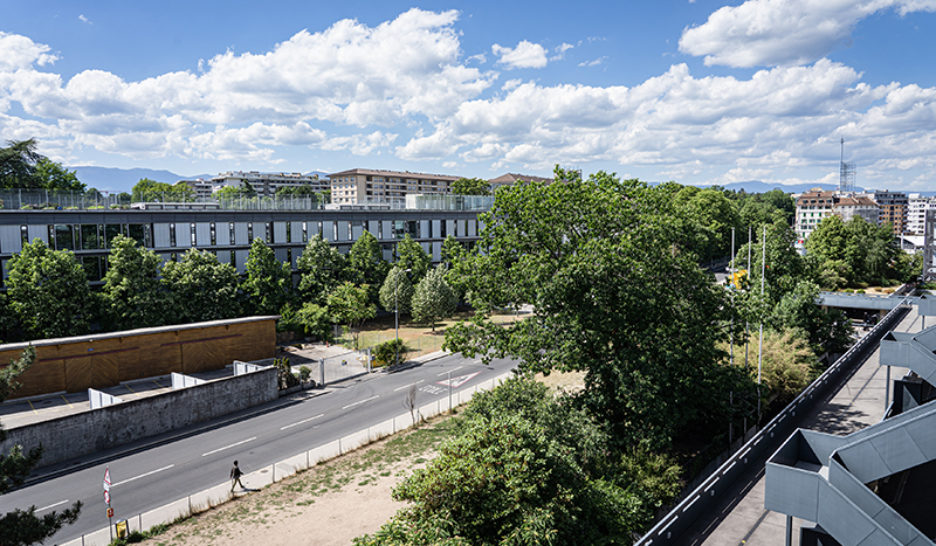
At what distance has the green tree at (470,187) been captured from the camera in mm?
145375

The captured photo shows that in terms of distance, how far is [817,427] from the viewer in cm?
2080

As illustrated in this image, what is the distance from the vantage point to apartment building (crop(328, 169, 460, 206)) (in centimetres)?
15112

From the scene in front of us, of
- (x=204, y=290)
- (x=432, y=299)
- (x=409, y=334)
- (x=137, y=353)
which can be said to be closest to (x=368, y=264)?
(x=432, y=299)

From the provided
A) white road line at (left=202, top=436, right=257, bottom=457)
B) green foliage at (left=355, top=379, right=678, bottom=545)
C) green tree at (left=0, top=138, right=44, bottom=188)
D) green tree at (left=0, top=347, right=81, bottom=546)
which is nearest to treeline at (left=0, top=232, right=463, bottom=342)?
green foliage at (left=355, top=379, right=678, bottom=545)

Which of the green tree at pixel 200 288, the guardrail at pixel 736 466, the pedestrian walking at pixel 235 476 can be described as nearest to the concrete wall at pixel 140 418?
the pedestrian walking at pixel 235 476

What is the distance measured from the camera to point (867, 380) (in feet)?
89.1

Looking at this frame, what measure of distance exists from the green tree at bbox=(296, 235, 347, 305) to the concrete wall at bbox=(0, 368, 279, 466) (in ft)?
59.0

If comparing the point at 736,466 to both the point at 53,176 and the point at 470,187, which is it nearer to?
the point at 53,176

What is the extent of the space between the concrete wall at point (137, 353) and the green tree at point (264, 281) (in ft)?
21.6

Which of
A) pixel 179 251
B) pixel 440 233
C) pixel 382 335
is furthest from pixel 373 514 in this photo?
pixel 440 233

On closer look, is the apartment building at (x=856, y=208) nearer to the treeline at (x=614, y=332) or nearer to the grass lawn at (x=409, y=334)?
the grass lawn at (x=409, y=334)

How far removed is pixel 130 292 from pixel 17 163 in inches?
1508

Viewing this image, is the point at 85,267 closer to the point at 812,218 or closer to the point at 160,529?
the point at 160,529

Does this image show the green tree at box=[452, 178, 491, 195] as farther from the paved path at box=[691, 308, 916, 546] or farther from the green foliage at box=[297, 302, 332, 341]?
the paved path at box=[691, 308, 916, 546]
